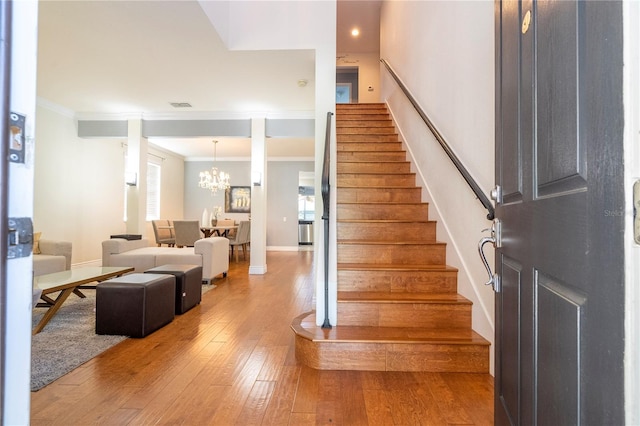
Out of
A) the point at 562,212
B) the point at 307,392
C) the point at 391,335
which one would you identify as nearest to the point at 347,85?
the point at 391,335

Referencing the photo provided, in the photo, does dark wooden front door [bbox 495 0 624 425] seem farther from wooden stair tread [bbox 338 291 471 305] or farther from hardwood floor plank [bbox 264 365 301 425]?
wooden stair tread [bbox 338 291 471 305]

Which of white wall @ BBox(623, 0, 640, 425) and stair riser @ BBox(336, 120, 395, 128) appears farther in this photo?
stair riser @ BBox(336, 120, 395, 128)

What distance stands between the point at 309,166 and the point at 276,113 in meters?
3.68

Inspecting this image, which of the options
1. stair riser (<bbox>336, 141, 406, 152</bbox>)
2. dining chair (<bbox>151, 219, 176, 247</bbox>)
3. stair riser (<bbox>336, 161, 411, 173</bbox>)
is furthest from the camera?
dining chair (<bbox>151, 219, 176, 247</bbox>)

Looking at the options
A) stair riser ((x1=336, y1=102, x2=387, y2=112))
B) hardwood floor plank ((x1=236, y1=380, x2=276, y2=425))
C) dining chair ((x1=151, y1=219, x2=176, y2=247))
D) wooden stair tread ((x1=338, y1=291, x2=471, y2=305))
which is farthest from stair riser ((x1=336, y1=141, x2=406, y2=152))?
dining chair ((x1=151, y1=219, x2=176, y2=247))

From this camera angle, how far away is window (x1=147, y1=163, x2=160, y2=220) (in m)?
8.25

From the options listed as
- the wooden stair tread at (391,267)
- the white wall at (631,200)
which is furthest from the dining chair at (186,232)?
the white wall at (631,200)

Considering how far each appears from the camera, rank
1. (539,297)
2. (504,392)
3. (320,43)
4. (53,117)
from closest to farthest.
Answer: (539,297), (504,392), (320,43), (53,117)

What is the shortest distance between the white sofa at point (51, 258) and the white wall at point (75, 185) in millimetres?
968

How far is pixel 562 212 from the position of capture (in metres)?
0.66

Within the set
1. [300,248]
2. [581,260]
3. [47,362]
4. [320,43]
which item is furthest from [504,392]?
[300,248]

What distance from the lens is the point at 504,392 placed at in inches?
42.5

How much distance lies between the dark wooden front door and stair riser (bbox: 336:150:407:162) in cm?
289

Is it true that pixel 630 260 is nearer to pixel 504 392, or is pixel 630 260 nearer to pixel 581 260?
pixel 581 260
